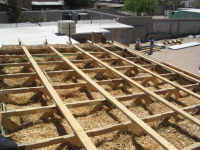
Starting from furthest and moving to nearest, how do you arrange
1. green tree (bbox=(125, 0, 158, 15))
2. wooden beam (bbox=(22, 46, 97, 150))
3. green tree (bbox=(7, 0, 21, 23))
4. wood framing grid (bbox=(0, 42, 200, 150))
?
green tree (bbox=(125, 0, 158, 15))
green tree (bbox=(7, 0, 21, 23))
wood framing grid (bbox=(0, 42, 200, 150))
wooden beam (bbox=(22, 46, 97, 150))

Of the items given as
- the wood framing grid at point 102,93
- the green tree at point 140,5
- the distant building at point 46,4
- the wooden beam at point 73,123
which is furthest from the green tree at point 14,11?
the green tree at point 140,5

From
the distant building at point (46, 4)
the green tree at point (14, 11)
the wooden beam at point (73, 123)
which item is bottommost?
the wooden beam at point (73, 123)

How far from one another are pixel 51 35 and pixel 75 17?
10.7 m

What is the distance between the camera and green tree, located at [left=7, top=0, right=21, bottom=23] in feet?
78.5

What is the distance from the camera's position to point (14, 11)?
2434 cm

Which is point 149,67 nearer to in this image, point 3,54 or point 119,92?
point 119,92

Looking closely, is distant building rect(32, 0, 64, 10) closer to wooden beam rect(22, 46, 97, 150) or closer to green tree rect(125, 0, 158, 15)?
green tree rect(125, 0, 158, 15)

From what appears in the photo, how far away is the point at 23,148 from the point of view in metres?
3.53

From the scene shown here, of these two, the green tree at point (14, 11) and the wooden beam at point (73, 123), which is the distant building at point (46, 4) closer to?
the green tree at point (14, 11)

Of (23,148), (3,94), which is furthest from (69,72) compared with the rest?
(23,148)

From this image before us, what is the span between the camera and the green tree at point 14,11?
78.5 feet

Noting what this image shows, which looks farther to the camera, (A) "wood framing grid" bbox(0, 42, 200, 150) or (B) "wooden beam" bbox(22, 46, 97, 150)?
(A) "wood framing grid" bbox(0, 42, 200, 150)

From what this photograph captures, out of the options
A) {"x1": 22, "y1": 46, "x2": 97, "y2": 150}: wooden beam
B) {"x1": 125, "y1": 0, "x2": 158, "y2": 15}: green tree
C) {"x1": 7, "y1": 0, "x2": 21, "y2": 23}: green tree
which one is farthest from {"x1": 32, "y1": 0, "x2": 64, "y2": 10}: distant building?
{"x1": 22, "y1": 46, "x2": 97, "y2": 150}: wooden beam

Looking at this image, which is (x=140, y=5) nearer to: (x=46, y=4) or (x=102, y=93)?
(x=46, y=4)
